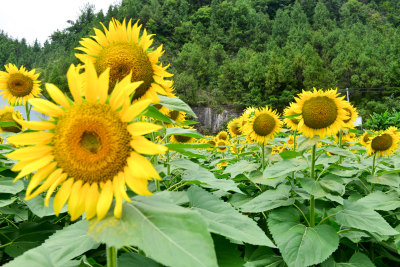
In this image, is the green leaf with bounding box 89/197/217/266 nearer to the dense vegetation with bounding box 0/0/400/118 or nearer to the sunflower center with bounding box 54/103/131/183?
the sunflower center with bounding box 54/103/131/183

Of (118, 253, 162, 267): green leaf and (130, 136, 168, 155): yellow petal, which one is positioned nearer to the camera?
(130, 136, 168, 155): yellow petal

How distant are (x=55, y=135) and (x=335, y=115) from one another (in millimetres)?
1947

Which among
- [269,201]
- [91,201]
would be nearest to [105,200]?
[91,201]

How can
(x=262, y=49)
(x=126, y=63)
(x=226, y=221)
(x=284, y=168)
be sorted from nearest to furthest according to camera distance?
(x=226, y=221) → (x=126, y=63) → (x=284, y=168) → (x=262, y=49)

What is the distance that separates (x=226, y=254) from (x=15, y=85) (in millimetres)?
2641

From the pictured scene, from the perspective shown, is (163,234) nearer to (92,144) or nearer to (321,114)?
(92,144)

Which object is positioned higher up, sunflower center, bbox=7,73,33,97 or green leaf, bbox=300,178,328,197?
sunflower center, bbox=7,73,33,97

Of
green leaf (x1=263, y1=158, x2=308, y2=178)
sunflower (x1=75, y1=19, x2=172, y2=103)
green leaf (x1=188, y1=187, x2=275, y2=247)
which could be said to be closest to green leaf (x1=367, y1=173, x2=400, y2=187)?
green leaf (x1=263, y1=158, x2=308, y2=178)

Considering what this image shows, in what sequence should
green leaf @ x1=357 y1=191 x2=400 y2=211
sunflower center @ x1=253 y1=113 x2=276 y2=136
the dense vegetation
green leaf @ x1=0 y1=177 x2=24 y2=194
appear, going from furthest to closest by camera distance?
1. the dense vegetation
2. sunflower center @ x1=253 y1=113 x2=276 y2=136
3. green leaf @ x1=357 y1=191 x2=400 y2=211
4. green leaf @ x1=0 y1=177 x2=24 y2=194

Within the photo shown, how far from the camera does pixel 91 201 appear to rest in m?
0.69

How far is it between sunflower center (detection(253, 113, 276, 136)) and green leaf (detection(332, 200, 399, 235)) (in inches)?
46.6

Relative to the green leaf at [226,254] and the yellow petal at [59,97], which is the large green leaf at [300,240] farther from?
the yellow petal at [59,97]

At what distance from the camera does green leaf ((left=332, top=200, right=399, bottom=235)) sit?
4.94 feet

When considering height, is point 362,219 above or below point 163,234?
below
